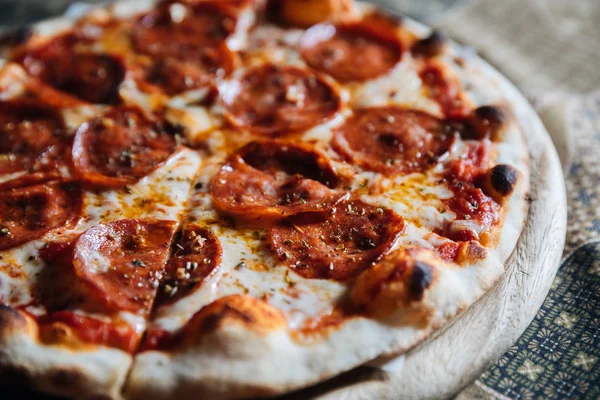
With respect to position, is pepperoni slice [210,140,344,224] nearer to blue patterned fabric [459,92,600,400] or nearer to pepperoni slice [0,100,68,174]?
pepperoni slice [0,100,68,174]

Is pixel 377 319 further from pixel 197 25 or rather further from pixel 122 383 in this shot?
pixel 197 25

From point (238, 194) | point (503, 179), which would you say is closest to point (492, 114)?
point (503, 179)

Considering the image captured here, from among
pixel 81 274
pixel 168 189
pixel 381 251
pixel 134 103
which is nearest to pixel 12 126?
pixel 134 103

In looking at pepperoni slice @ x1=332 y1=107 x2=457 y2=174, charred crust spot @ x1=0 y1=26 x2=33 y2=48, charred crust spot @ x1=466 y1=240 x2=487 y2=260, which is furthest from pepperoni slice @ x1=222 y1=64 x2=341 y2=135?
charred crust spot @ x1=0 y1=26 x2=33 y2=48

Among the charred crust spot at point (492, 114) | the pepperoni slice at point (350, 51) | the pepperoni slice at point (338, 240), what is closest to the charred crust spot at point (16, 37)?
the pepperoni slice at point (350, 51)

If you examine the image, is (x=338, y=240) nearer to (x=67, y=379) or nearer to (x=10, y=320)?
(x=67, y=379)

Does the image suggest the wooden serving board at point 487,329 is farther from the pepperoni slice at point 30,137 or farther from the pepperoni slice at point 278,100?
the pepperoni slice at point 30,137
